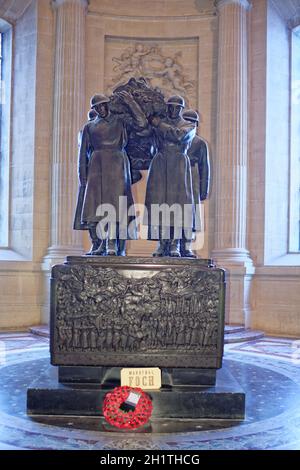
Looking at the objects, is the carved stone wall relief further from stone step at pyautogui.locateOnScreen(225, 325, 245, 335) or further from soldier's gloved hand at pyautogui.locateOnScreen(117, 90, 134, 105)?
soldier's gloved hand at pyautogui.locateOnScreen(117, 90, 134, 105)

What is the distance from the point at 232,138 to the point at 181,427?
28.9ft

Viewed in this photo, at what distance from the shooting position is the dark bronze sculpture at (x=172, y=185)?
6.25m

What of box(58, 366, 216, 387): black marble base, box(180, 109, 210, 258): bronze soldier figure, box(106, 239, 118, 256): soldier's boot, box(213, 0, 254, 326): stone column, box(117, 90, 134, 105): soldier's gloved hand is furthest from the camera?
box(213, 0, 254, 326): stone column

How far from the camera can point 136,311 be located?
5898mm

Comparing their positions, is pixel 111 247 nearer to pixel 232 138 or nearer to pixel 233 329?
pixel 233 329

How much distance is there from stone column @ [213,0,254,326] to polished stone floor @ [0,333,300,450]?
5406 millimetres

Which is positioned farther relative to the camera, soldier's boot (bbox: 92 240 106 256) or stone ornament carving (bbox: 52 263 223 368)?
soldier's boot (bbox: 92 240 106 256)

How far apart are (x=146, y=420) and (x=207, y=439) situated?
0.61 meters

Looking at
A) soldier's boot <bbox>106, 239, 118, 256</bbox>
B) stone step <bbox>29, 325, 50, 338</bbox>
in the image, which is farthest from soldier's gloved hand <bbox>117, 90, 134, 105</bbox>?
stone step <bbox>29, 325, 50, 338</bbox>

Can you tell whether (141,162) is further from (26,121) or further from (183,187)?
(26,121)

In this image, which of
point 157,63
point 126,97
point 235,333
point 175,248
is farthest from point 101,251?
point 157,63

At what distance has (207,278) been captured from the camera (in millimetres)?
5910

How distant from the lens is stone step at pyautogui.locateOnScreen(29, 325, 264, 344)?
430 inches
